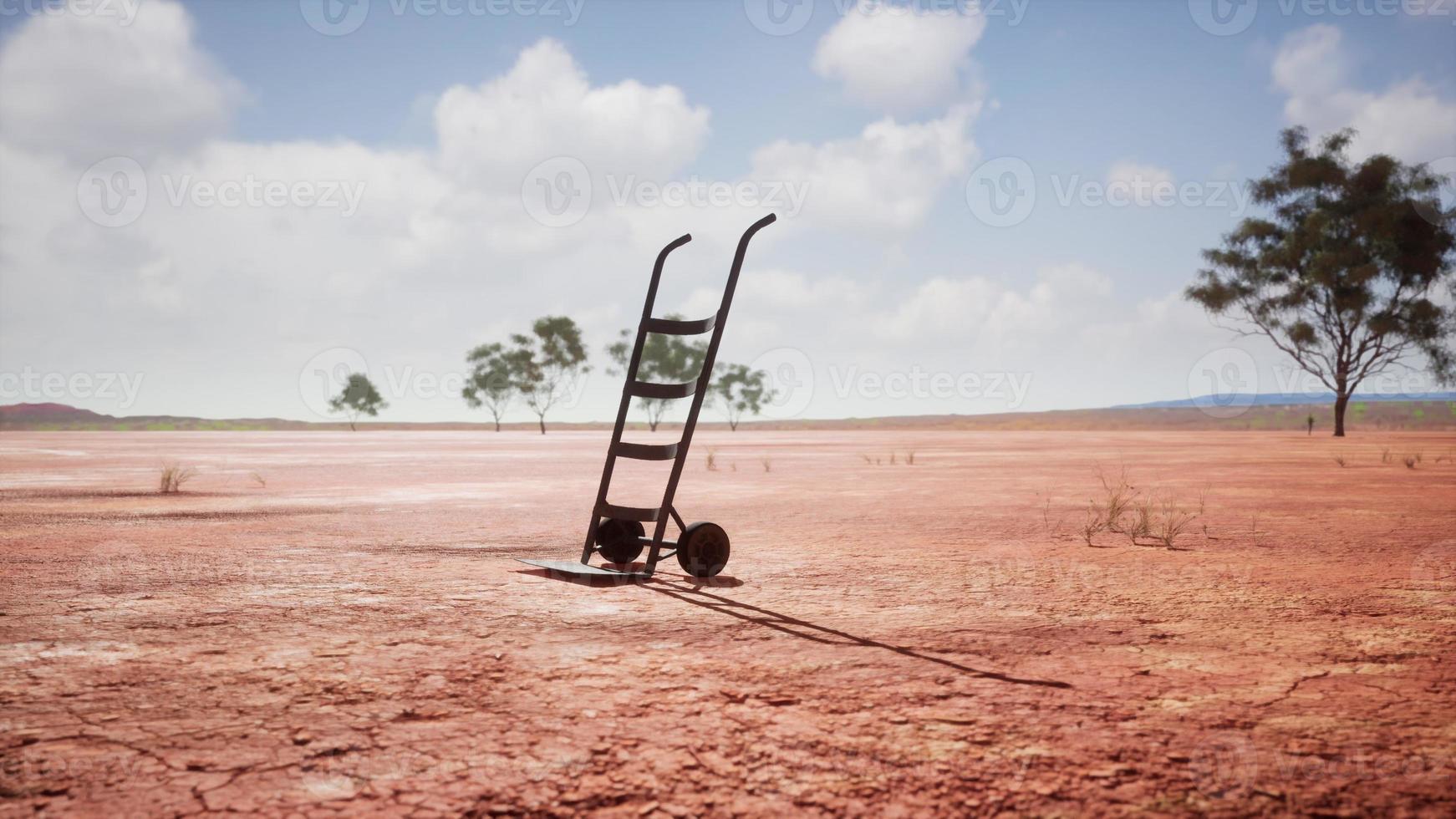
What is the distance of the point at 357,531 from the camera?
7715 mm

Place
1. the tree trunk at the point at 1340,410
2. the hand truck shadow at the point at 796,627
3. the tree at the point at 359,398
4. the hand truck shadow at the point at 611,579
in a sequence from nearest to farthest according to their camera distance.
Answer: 1. the hand truck shadow at the point at 796,627
2. the hand truck shadow at the point at 611,579
3. the tree trunk at the point at 1340,410
4. the tree at the point at 359,398

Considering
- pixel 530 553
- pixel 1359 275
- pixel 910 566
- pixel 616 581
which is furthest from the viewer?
pixel 1359 275

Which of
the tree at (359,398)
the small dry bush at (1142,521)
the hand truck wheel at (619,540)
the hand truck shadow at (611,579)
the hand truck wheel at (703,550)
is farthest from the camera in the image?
the tree at (359,398)

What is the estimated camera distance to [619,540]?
5.82 meters

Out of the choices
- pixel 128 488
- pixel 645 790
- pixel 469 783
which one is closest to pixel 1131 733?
pixel 645 790

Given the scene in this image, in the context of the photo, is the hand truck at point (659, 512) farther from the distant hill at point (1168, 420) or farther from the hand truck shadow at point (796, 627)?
the distant hill at point (1168, 420)

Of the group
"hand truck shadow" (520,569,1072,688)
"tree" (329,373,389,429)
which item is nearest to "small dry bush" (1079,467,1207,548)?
"hand truck shadow" (520,569,1072,688)

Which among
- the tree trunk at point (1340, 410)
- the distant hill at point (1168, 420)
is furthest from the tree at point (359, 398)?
the tree trunk at point (1340, 410)

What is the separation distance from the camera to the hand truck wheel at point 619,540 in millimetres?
5820

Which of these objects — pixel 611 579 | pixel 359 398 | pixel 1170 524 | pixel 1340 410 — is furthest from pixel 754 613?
pixel 359 398

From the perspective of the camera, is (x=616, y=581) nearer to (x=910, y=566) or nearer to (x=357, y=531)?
(x=910, y=566)

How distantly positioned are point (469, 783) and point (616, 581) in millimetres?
3040

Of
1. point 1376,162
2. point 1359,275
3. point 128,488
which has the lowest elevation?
point 128,488

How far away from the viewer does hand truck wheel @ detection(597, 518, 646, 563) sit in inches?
229
